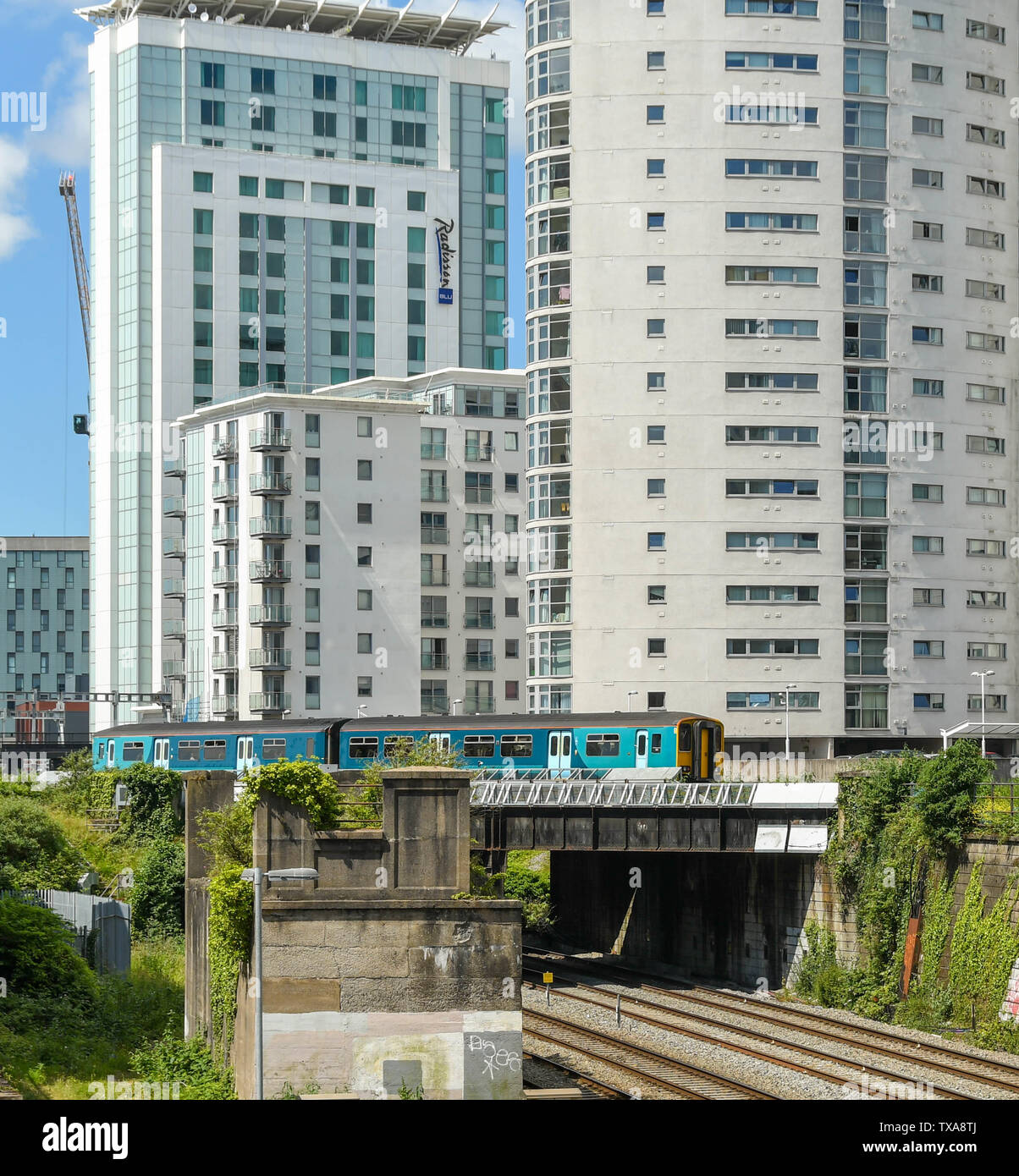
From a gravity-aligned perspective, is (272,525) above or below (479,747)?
above

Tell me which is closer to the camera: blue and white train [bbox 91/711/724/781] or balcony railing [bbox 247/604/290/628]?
blue and white train [bbox 91/711/724/781]

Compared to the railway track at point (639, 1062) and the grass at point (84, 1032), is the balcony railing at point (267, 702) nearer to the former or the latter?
the grass at point (84, 1032)

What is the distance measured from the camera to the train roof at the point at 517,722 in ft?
249

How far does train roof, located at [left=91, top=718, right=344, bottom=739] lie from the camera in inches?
3312

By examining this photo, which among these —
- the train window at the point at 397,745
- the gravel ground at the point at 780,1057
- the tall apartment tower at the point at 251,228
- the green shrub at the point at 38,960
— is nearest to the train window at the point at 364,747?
the train window at the point at 397,745

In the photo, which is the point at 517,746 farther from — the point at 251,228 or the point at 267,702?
the point at 251,228

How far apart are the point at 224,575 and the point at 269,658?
694cm

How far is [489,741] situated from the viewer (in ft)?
261

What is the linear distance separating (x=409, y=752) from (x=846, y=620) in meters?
34.5

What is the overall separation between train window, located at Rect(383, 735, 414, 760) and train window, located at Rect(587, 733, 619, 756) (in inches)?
296

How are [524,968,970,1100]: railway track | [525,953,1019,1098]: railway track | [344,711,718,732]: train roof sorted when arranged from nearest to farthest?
1. [524,968,970,1100]: railway track
2. [525,953,1019,1098]: railway track
3. [344,711,718,732]: train roof

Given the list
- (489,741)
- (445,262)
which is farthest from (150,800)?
(445,262)

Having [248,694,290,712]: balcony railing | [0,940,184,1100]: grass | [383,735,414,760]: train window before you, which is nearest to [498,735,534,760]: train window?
[383,735,414,760]: train window

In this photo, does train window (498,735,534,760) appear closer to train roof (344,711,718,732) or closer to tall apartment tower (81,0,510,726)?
train roof (344,711,718,732)
